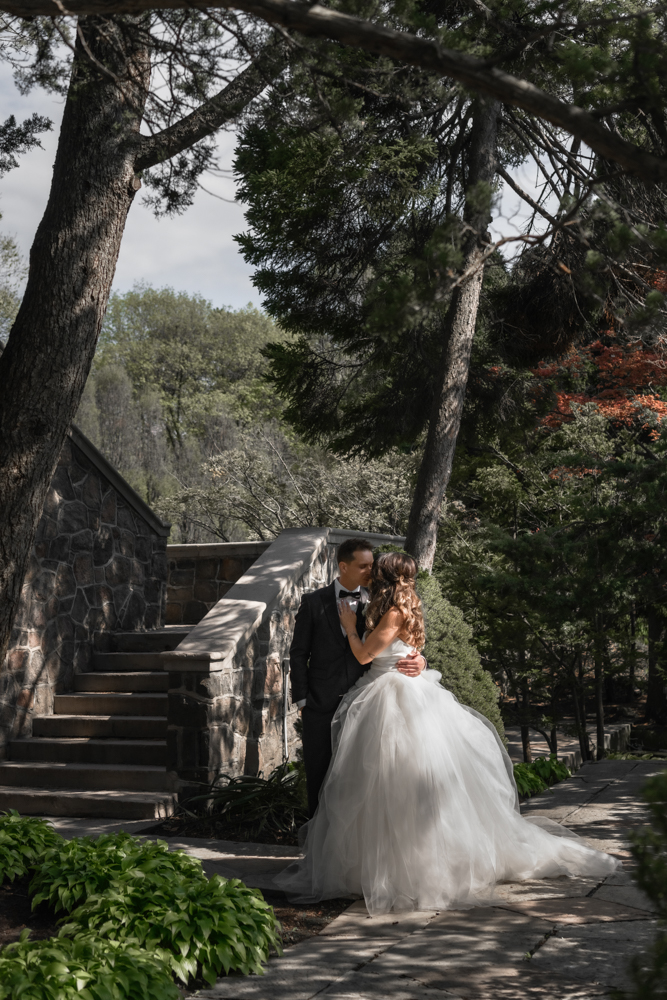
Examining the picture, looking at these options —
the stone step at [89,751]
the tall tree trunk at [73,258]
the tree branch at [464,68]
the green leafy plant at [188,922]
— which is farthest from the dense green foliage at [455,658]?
the tree branch at [464,68]

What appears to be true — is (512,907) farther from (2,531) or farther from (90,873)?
(2,531)

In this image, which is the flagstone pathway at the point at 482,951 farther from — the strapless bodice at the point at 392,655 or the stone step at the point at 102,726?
the stone step at the point at 102,726

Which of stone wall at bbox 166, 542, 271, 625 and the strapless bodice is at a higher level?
stone wall at bbox 166, 542, 271, 625

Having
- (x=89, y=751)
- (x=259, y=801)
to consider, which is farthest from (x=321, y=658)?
(x=89, y=751)

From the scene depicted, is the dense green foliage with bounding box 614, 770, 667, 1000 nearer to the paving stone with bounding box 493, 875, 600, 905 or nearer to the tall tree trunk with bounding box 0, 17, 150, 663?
the paving stone with bounding box 493, 875, 600, 905

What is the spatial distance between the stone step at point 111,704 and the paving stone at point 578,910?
4.25 meters

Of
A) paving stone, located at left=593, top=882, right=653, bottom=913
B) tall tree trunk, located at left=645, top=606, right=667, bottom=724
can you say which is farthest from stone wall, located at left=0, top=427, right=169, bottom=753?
tall tree trunk, located at left=645, top=606, right=667, bottom=724

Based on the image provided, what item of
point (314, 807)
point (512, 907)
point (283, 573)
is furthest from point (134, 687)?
point (512, 907)

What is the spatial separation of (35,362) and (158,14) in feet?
6.76

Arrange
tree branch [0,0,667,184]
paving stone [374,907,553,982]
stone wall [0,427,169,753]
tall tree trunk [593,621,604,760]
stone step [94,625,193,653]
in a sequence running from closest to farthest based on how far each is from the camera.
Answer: tree branch [0,0,667,184] → paving stone [374,907,553,982] → stone wall [0,427,169,753] → stone step [94,625,193,653] → tall tree trunk [593,621,604,760]

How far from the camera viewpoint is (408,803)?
14.4 feet

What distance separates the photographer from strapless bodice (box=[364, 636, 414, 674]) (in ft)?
16.0

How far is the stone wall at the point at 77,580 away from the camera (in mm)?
7727

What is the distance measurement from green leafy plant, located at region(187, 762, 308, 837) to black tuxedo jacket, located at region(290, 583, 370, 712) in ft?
4.30
